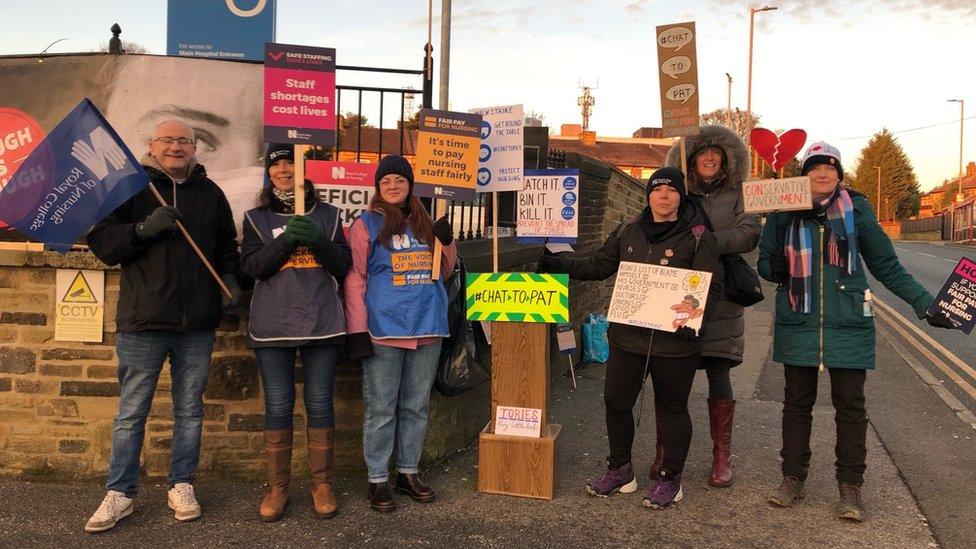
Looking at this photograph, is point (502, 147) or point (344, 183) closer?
point (502, 147)

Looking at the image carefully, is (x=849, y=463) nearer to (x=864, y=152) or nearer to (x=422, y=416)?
(x=422, y=416)

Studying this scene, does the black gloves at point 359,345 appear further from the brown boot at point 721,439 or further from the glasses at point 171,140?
the brown boot at point 721,439

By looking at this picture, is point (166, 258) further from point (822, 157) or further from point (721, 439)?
point (822, 157)

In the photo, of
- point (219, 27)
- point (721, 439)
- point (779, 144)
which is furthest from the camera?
point (779, 144)

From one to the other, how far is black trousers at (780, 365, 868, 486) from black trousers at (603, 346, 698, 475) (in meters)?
0.59

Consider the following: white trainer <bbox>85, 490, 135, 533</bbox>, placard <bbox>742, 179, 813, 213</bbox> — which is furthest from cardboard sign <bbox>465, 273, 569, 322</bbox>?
white trainer <bbox>85, 490, 135, 533</bbox>

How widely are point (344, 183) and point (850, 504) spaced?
3648mm

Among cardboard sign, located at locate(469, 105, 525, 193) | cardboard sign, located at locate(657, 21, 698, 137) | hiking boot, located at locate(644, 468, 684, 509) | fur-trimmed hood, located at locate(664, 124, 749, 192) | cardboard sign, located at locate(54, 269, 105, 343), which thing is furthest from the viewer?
cardboard sign, located at locate(469, 105, 525, 193)

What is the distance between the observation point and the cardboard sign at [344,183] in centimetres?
491

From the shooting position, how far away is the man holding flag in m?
3.54

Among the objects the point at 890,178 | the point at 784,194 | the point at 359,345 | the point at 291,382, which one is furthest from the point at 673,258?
the point at 890,178

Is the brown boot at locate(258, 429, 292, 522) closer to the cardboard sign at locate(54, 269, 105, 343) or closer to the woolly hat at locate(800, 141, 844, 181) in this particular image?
the cardboard sign at locate(54, 269, 105, 343)

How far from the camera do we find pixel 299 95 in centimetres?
383

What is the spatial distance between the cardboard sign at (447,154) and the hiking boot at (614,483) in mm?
1857
